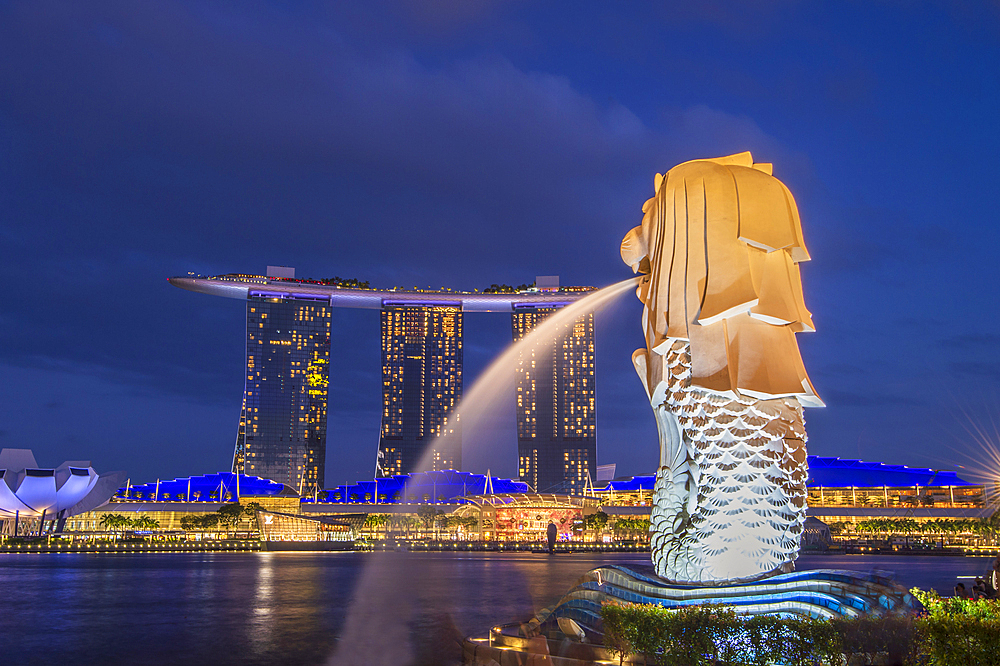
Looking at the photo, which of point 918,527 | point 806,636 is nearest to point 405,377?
point 918,527

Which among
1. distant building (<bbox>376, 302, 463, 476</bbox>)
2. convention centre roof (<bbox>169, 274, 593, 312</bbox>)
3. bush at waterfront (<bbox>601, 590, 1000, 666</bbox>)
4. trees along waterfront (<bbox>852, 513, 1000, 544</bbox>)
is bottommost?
trees along waterfront (<bbox>852, 513, 1000, 544</bbox>)

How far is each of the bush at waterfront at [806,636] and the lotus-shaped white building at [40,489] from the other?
8170 centimetres

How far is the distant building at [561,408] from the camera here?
500ft

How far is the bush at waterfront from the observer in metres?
8.68

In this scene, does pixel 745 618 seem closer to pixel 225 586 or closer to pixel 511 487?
pixel 225 586

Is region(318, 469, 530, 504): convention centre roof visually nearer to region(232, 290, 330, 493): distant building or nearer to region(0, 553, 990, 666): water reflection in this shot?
region(232, 290, 330, 493): distant building

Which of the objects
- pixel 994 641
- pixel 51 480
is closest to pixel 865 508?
pixel 51 480

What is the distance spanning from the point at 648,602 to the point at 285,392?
13306 centimetres

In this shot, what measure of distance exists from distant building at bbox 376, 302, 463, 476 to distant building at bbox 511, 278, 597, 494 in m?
15.2

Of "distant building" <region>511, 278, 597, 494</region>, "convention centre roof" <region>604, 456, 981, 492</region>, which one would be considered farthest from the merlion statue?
"distant building" <region>511, 278, 597, 494</region>

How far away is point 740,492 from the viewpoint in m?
13.4

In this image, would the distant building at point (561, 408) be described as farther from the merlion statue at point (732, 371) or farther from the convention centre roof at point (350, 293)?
the merlion statue at point (732, 371)

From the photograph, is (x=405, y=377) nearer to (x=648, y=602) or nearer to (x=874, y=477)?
(x=874, y=477)

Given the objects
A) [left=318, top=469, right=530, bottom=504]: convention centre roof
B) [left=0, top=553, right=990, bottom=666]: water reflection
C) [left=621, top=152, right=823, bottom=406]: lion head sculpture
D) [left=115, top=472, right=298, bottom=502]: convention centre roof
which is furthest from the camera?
[left=318, top=469, right=530, bottom=504]: convention centre roof
